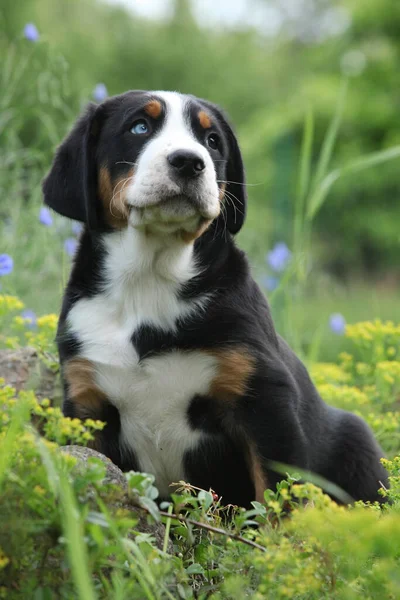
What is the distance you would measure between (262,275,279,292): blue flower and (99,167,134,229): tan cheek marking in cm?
445

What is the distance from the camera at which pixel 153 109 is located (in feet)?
11.2

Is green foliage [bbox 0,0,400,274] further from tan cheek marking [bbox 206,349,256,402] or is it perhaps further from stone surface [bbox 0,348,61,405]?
stone surface [bbox 0,348,61,405]

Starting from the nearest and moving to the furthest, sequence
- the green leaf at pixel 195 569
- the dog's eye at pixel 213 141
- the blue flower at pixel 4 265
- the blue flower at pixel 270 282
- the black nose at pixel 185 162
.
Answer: the green leaf at pixel 195 569 → the black nose at pixel 185 162 → the dog's eye at pixel 213 141 → the blue flower at pixel 4 265 → the blue flower at pixel 270 282

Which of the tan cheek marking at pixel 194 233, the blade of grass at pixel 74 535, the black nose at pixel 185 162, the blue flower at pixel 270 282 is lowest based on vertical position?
the blue flower at pixel 270 282

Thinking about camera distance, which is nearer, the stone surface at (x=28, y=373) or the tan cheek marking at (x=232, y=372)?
the tan cheek marking at (x=232, y=372)

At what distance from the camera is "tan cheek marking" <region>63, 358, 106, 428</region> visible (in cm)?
332

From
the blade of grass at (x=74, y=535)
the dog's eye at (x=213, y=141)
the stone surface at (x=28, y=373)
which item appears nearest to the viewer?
the blade of grass at (x=74, y=535)

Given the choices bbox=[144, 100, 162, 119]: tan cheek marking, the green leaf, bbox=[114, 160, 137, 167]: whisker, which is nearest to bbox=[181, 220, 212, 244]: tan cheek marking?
bbox=[114, 160, 137, 167]: whisker

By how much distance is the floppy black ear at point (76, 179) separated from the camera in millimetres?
3406

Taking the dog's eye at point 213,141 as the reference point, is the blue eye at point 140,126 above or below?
above

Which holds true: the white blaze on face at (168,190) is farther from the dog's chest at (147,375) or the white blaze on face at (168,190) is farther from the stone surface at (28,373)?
the stone surface at (28,373)

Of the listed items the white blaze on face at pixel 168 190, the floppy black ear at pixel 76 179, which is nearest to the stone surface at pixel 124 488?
the white blaze on face at pixel 168 190

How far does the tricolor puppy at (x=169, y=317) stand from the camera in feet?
10.4

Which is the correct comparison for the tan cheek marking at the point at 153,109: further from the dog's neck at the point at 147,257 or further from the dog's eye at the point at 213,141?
the dog's neck at the point at 147,257
